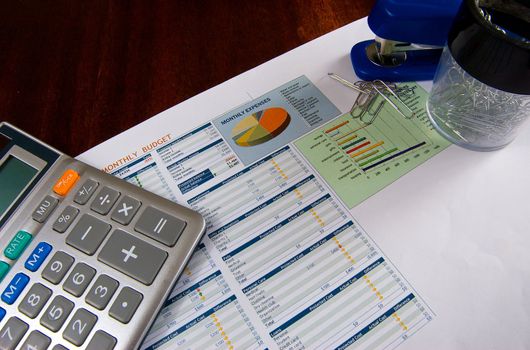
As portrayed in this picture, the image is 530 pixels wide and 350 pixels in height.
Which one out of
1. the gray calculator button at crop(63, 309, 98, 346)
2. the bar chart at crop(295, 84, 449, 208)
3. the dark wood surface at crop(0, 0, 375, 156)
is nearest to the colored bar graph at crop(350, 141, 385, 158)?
the bar chart at crop(295, 84, 449, 208)

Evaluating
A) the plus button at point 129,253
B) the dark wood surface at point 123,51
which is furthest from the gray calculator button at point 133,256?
the dark wood surface at point 123,51

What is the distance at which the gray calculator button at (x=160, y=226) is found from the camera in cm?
28

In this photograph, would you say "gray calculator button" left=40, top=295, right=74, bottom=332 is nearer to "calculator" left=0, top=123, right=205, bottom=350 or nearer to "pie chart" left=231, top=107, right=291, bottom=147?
"calculator" left=0, top=123, right=205, bottom=350

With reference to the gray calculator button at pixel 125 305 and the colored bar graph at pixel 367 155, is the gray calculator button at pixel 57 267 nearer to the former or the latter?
the gray calculator button at pixel 125 305

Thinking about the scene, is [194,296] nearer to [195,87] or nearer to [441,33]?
[195,87]

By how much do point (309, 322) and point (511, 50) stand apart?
0.21 m

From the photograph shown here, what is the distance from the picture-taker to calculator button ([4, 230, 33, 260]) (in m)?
0.28

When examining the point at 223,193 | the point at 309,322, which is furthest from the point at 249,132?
the point at 309,322

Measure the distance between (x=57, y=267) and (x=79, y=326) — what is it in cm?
4

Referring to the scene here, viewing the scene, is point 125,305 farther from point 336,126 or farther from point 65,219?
point 336,126

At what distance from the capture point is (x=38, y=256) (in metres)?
0.28

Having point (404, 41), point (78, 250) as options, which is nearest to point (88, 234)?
point (78, 250)

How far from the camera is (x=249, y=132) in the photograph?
0.35m

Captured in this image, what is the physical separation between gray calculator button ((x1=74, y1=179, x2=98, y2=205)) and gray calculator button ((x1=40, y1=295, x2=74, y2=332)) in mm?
69
